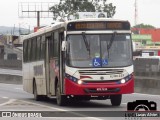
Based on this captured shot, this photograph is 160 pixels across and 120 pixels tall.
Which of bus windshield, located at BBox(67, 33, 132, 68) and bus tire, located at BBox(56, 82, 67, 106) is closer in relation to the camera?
bus windshield, located at BBox(67, 33, 132, 68)

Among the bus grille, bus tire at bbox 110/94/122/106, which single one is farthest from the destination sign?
bus tire at bbox 110/94/122/106

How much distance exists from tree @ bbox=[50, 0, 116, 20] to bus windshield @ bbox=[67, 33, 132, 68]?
67850 millimetres

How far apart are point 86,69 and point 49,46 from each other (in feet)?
10.4

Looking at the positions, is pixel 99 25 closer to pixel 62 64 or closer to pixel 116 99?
pixel 62 64

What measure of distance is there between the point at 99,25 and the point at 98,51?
3.21ft

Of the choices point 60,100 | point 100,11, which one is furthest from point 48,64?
point 100,11

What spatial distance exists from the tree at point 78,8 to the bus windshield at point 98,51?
67850 mm

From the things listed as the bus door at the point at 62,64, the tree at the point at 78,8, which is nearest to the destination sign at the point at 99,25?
the bus door at the point at 62,64

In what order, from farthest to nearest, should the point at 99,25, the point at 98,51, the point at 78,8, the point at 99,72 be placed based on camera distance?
the point at 78,8 < the point at 99,25 < the point at 98,51 < the point at 99,72

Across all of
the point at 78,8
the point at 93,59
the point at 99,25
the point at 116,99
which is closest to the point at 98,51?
the point at 93,59

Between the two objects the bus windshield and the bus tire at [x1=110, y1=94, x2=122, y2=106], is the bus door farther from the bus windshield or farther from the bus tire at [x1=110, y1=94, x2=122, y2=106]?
the bus tire at [x1=110, y1=94, x2=122, y2=106]

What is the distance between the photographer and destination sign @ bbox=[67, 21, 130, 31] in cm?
2131

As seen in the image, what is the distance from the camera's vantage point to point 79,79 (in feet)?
68.5

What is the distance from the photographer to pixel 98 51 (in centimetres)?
2108
